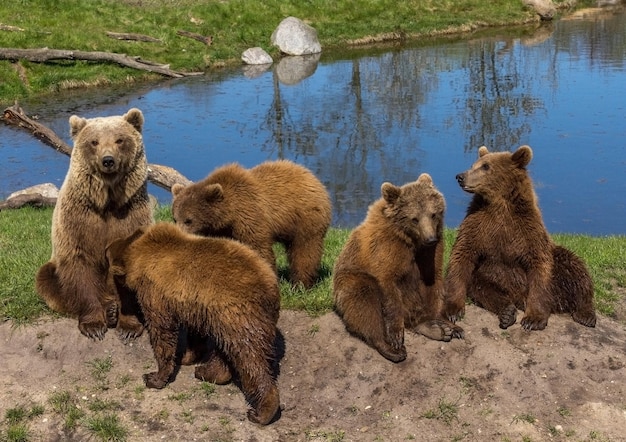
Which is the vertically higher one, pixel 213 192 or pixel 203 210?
pixel 213 192

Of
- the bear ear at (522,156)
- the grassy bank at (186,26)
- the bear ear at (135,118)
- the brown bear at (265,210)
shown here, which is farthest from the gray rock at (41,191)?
the grassy bank at (186,26)

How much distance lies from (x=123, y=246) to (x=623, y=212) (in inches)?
383

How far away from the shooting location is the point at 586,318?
6.46 m

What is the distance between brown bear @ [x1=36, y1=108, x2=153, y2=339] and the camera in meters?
6.21

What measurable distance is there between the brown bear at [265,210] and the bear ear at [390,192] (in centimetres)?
126

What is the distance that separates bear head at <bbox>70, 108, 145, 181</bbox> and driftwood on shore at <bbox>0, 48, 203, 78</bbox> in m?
17.6

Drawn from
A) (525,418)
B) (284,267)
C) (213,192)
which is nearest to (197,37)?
(284,267)

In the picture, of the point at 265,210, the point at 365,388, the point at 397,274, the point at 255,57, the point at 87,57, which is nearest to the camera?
the point at 365,388

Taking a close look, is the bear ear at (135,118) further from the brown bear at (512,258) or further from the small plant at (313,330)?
the brown bear at (512,258)

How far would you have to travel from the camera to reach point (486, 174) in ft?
21.4

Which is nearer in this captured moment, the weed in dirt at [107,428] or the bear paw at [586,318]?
the weed in dirt at [107,428]

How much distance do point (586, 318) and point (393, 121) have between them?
41.4ft

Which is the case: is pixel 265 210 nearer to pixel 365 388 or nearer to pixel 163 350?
pixel 163 350

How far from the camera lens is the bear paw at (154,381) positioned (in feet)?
18.6
